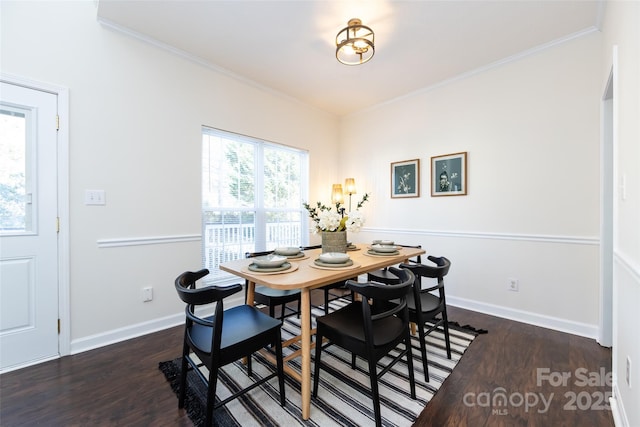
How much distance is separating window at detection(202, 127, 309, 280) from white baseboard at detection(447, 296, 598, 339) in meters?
2.26

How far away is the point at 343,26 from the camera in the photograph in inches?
88.7

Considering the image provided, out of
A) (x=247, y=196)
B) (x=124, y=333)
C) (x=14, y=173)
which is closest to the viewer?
(x=14, y=173)

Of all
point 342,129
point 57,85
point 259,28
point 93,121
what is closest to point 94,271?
point 93,121

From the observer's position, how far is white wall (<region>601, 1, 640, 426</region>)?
3.72 feet

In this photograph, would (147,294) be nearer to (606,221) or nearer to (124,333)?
(124,333)

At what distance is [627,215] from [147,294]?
3.41m

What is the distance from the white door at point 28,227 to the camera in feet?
6.14

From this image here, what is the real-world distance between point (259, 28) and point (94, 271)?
250 centimetres

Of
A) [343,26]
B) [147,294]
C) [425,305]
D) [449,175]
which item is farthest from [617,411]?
[147,294]

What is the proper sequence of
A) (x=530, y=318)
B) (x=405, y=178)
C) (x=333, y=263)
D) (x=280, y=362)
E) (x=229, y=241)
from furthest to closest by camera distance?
1. (x=405, y=178)
2. (x=229, y=241)
3. (x=530, y=318)
4. (x=333, y=263)
5. (x=280, y=362)

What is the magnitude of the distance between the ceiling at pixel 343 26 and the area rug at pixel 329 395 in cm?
271

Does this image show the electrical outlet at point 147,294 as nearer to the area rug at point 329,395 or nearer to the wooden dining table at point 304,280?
the area rug at point 329,395

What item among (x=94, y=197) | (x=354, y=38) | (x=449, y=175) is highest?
(x=354, y=38)

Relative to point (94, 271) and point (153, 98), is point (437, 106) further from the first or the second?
point (94, 271)
